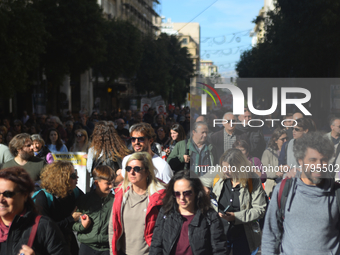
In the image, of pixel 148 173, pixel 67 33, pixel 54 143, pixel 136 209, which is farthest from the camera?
pixel 67 33

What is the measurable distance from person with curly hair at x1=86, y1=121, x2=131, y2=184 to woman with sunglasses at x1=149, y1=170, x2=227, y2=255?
2.02 m

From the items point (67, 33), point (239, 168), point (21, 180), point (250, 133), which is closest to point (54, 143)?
point (250, 133)

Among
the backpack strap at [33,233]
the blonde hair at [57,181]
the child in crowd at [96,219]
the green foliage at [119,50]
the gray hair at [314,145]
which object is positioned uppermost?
the green foliage at [119,50]

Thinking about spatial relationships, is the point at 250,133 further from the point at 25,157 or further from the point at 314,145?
the point at 25,157

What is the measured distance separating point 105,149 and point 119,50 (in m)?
26.3

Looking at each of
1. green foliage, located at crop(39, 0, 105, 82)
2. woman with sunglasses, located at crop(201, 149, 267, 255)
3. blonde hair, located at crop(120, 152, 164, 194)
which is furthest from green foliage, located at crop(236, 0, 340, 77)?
blonde hair, located at crop(120, 152, 164, 194)

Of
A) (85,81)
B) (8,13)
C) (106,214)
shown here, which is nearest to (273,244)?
(106,214)

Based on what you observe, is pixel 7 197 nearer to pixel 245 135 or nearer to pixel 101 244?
pixel 101 244

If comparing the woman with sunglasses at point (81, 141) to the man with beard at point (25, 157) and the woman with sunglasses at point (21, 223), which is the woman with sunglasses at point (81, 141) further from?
the woman with sunglasses at point (21, 223)

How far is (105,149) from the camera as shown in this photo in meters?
5.34

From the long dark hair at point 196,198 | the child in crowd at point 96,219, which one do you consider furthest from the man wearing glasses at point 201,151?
the long dark hair at point 196,198

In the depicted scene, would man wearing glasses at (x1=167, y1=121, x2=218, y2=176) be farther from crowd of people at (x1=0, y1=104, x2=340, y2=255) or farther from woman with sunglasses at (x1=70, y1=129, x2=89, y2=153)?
woman with sunglasses at (x1=70, y1=129, x2=89, y2=153)

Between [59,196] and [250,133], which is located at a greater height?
[250,133]

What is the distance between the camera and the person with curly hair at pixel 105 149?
17.2 feet
